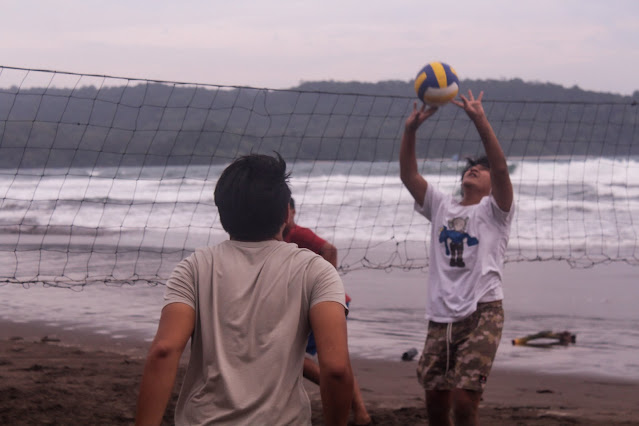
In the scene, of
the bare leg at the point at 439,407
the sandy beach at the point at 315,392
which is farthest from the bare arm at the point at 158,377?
the sandy beach at the point at 315,392

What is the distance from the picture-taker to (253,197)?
2352 mm

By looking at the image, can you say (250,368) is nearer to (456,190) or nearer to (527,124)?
(456,190)

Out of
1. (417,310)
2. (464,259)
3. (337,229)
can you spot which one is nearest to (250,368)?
(464,259)

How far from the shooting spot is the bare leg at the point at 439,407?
4.30 meters

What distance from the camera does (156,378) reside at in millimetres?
2211

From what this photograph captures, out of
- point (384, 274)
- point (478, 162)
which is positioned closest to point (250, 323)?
point (478, 162)

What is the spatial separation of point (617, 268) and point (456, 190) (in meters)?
10.4

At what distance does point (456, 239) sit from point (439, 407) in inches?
33.7

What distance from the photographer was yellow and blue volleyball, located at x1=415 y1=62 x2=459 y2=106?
15.0 ft

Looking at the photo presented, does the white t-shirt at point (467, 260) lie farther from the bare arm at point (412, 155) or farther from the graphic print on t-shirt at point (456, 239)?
the bare arm at point (412, 155)

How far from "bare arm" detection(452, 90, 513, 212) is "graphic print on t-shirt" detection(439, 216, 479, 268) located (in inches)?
9.0

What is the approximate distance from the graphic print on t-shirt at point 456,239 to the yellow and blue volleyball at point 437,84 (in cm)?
66

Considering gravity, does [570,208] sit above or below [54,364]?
above

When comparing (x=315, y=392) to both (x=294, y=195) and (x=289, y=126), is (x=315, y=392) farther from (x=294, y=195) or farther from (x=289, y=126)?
(x=289, y=126)
